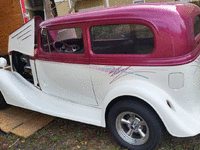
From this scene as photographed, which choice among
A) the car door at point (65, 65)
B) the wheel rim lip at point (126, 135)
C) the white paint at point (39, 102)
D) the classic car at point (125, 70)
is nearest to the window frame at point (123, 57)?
the classic car at point (125, 70)

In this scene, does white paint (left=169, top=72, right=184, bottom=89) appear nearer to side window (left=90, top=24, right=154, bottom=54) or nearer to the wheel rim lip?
side window (left=90, top=24, right=154, bottom=54)

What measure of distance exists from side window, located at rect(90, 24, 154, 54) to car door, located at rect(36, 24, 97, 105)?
0.67 ft

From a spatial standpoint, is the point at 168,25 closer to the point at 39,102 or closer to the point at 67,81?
the point at 67,81

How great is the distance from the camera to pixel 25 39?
3.33 m

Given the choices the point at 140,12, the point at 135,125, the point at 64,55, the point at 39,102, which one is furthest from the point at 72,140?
the point at 140,12

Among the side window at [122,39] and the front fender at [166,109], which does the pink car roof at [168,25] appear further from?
the front fender at [166,109]

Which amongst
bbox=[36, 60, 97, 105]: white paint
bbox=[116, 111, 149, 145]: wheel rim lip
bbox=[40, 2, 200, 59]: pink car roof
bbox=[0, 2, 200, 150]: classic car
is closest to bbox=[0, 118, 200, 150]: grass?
bbox=[116, 111, 149, 145]: wheel rim lip

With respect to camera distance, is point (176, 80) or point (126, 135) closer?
point (176, 80)

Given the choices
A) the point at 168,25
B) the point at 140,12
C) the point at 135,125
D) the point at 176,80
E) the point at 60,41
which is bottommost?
the point at 135,125

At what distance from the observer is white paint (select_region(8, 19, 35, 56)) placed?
3.20 m

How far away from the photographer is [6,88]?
3348 millimetres

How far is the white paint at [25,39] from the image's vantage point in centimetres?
320

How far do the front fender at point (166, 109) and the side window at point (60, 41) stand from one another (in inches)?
44.8

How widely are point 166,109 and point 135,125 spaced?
0.53 meters
